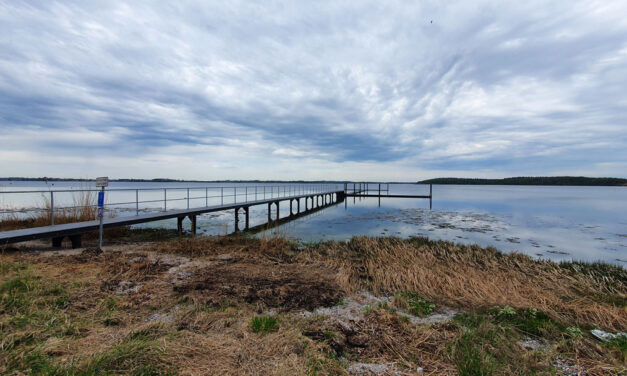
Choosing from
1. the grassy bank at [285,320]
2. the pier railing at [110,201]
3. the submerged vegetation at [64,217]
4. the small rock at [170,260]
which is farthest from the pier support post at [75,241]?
the small rock at [170,260]

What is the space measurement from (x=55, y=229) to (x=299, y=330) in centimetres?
951

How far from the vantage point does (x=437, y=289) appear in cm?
606

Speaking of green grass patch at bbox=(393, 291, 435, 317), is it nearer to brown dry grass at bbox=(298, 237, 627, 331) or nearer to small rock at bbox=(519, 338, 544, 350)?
brown dry grass at bbox=(298, 237, 627, 331)

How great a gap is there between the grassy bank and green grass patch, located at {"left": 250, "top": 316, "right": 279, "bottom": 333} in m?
0.02

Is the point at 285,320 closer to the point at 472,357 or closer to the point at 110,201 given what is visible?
the point at 472,357

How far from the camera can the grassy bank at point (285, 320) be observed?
9.45 ft

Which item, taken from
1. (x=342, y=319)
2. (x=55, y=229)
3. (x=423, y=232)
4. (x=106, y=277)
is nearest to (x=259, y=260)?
(x=106, y=277)

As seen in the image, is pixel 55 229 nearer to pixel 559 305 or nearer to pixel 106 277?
pixel 106 277

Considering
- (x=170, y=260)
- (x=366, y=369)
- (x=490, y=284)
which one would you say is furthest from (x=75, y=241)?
(x=490, y=284)

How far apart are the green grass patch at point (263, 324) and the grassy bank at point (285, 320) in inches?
0.7

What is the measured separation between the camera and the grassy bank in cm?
288

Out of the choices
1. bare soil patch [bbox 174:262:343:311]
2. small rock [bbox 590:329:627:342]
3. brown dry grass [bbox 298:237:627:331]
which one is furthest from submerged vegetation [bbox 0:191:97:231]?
small rock [bbox 590:329:627:342]

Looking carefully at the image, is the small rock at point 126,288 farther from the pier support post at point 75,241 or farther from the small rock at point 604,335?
the small rock at point 604,335

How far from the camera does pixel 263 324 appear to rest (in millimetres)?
3732
